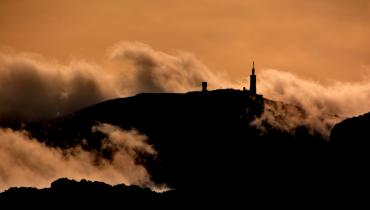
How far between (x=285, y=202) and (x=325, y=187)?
42407 mm

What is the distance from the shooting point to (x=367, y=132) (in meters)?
133

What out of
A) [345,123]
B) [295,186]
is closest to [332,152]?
[345,123]

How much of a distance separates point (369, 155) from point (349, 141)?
11485 mm

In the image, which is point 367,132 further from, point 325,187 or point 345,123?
point 325,187

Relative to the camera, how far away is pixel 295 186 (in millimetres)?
197500

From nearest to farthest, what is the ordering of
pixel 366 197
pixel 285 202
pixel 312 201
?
pixel 366 197 → pixel 312 201 → pixel 285 202

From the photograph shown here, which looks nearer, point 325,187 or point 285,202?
point 325,187

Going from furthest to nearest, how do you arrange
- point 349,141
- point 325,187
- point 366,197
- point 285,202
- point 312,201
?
point 285,202, point 312,201, point 325,187, point 349,141, point 366,197

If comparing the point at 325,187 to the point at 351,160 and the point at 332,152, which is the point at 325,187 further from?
the point at 351,160

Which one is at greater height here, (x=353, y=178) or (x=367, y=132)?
(x=367, y=132)

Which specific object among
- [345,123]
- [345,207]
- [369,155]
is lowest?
[345,207]

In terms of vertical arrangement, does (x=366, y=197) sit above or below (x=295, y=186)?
below

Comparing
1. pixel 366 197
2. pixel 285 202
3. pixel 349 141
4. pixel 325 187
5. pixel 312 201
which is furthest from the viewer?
pixel 285 202

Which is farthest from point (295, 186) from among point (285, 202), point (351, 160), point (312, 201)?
point (351, 160)
